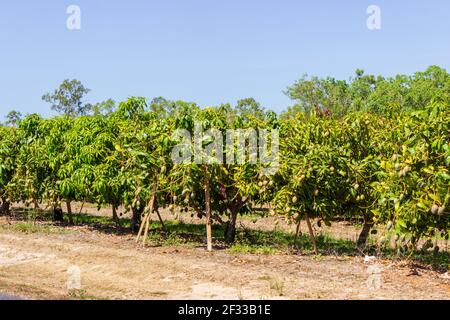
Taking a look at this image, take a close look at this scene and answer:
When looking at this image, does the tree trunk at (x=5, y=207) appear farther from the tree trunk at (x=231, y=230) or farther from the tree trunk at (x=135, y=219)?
the tree trunk at (x=231, y=230)

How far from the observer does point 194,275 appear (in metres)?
10.0

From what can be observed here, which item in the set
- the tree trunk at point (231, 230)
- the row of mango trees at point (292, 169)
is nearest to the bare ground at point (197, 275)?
the row of mango trees at point (292, 169)

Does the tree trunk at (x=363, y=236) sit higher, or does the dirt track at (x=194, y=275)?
the tree trunk at (x=363, y=236)

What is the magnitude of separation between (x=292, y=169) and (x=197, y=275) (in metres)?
3.03

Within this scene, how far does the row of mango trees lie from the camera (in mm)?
9883

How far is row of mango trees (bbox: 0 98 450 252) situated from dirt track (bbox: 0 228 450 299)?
0.85m

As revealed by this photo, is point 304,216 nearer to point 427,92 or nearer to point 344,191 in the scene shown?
point 344,191

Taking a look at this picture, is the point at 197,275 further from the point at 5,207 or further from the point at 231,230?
the point at 5,207

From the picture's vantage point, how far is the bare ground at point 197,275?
8.77 m

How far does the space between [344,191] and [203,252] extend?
3.26 metres
